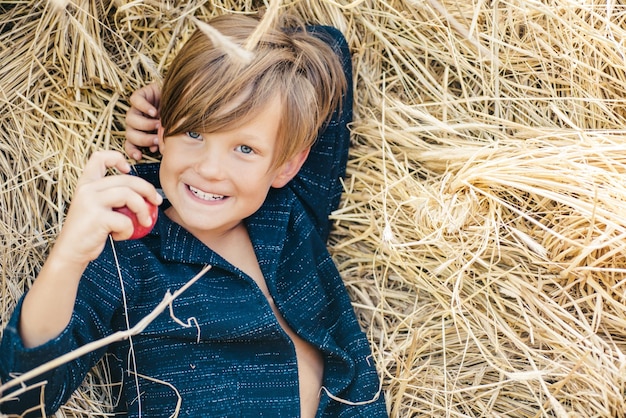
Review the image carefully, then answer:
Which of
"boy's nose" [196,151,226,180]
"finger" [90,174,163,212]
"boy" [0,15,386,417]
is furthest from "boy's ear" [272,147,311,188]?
"finger" [90,174,163,212]

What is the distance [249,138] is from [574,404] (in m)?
1.02

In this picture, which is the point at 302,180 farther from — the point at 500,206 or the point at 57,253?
the point at 57,253

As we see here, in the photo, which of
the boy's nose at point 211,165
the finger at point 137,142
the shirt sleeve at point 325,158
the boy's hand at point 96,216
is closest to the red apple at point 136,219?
the boy's hand at point 96,216

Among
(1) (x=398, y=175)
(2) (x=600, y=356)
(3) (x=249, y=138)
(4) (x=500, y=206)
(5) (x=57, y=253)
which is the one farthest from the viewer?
(1) (x=398, y=175)

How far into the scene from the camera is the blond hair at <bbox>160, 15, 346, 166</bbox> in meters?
1.73

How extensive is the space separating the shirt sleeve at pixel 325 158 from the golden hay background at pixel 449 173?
0.08 m

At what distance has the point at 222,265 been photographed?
1862 millimetres

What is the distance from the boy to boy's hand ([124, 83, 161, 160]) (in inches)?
2.7

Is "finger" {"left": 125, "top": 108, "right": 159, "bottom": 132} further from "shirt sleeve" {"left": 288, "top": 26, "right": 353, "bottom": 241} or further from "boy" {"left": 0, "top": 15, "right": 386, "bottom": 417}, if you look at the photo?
"shirt sleeve" {"left": 288, "top": 26, "right": 353, "bottom": 241}

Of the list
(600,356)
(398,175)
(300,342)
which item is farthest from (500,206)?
(300,342)

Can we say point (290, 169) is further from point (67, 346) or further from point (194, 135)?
point (67, 346)

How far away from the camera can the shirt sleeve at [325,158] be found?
208 cm

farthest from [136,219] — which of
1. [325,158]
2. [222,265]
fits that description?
[325,158]

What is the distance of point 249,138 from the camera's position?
1741 mm
